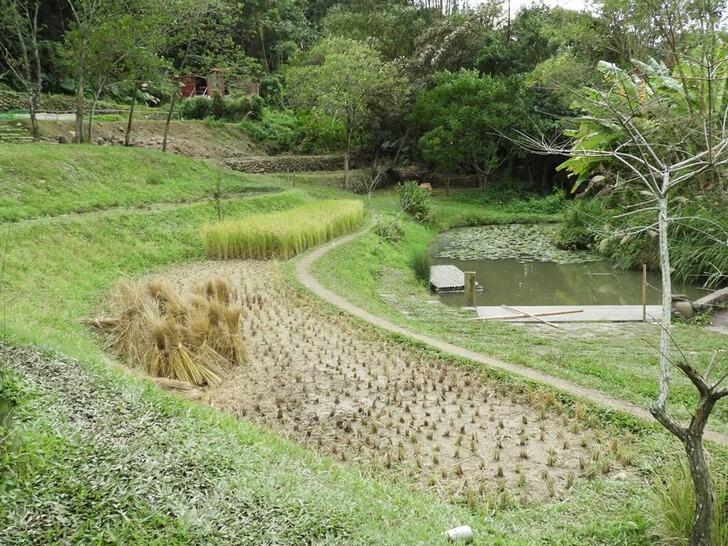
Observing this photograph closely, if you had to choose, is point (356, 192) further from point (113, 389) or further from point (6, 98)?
point (113, 389)

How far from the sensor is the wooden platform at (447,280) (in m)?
14.1

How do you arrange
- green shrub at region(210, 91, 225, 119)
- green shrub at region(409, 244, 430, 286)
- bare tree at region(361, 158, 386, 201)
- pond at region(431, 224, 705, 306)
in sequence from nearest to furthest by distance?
pond at region(431, 224, 705, 306) → green shrub at region(409, 244, 430, 286) → bare tree at region(361, 158, 386, 201) → green shrub at region(210, 91, 225, 119)

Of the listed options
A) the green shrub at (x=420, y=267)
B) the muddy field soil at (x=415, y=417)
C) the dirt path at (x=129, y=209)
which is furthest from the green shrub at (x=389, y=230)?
the muddy field soil at (x=415, y=417)

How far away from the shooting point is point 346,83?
24.0 metres

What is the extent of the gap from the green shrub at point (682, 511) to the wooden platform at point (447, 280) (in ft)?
33.5

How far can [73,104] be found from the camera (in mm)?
25781

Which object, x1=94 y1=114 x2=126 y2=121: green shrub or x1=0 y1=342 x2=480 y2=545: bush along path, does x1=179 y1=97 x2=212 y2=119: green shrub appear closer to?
x1=94 y1=114 x2=126 y2=121: green shrub

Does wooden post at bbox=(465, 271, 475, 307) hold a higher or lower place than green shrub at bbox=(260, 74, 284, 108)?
lower

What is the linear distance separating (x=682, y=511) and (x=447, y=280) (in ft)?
35.6

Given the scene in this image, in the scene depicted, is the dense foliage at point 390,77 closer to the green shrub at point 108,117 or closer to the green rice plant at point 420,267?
the green shrub at point 108,117

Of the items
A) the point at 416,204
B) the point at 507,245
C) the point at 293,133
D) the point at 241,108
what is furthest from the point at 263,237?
the point at 241,108

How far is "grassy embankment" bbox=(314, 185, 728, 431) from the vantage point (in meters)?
6.64

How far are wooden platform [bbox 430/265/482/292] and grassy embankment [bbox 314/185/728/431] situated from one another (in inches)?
14.2

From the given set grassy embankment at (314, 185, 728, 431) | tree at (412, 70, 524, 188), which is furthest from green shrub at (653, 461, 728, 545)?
tree at (412, 70, 524, 188)
